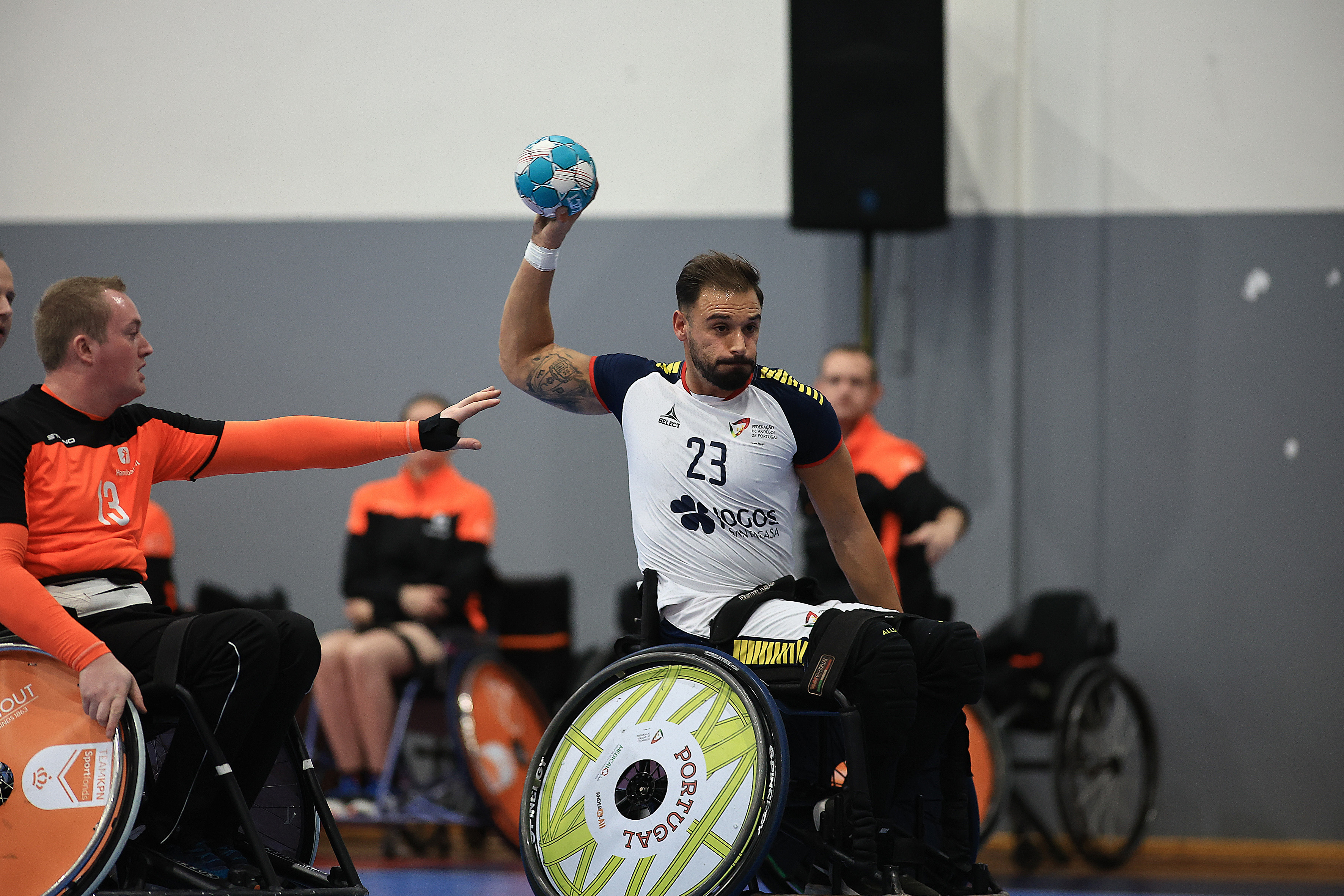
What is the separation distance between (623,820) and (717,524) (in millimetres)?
723

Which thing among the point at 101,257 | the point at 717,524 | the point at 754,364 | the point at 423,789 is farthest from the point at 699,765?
the point at 101,257

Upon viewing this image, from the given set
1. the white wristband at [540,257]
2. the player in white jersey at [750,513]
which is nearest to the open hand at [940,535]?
the player in white jersey at [750,513]

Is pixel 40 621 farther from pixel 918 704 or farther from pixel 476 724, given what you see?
pixel 476 724

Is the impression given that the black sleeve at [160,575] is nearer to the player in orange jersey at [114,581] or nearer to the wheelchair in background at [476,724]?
the wheelchair in background at [476,724]

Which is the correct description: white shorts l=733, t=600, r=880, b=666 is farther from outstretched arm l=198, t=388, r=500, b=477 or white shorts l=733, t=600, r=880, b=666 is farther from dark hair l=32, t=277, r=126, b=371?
dark hair l=32, t=277, r=126, b=371

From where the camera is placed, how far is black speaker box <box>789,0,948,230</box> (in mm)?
5648

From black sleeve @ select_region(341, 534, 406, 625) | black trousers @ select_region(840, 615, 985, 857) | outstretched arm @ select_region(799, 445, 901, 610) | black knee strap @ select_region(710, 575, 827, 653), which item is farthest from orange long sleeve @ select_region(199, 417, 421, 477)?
black sleeve @ select_region(341, 534, 406, 625)

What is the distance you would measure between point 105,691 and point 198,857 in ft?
1.45

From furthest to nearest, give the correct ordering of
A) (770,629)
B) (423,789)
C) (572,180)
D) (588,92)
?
(588,92)
(423,789)
(572,180)
(770,629)

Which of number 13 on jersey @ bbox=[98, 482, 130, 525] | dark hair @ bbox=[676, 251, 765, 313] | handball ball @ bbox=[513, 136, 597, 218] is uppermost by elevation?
handball ball @ bbox=[513, 136, 597, 218]

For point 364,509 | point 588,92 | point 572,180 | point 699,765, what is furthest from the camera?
point 588,92

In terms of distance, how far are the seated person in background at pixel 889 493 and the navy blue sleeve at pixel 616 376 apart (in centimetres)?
168

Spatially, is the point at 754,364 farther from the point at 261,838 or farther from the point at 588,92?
the point at 588,92

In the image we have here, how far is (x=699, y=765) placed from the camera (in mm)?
2738
